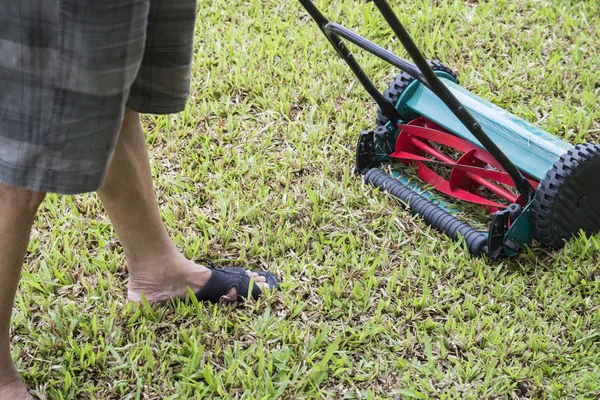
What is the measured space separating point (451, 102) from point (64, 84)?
1.16m

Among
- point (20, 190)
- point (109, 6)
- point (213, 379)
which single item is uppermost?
point (109, 6)

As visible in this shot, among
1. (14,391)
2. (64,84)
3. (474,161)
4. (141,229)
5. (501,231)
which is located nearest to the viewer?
(64,84)

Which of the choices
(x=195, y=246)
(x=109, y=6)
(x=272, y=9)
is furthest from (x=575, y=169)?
(x=272, y=9)

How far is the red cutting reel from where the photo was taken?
2459 millimetres

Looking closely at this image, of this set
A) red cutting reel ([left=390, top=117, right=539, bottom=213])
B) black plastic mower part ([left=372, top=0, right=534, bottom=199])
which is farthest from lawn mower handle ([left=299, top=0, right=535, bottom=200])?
red cutting reel ([left=390, top=117, right=539, bottom=213])

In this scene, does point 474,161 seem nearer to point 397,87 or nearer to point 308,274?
point 397,87

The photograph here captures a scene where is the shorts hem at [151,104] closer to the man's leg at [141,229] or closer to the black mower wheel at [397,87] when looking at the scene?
the man's leg at [141,229]

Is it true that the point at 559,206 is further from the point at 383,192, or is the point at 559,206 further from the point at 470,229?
the point at 383,192

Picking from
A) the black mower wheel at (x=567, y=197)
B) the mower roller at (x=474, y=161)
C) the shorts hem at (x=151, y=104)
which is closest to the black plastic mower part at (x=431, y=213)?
the mower roller at (x=474, y=161)

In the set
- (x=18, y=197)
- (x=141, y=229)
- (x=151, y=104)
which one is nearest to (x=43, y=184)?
(x=18, y=197)

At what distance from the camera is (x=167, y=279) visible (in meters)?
2.20

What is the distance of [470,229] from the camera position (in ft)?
8.03

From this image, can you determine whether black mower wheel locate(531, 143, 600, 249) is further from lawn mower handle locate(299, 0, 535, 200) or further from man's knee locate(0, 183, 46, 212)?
man's knee locate(0, 183, 46, 212)

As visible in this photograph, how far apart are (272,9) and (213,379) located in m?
2.40
